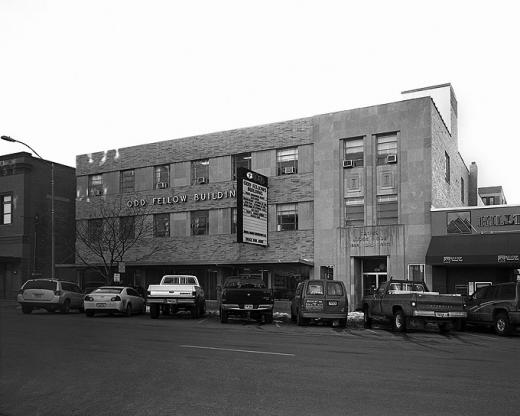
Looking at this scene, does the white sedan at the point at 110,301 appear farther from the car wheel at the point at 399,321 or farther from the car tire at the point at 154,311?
the car wheel at the point at 399,321

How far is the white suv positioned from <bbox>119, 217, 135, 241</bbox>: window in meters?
9.03

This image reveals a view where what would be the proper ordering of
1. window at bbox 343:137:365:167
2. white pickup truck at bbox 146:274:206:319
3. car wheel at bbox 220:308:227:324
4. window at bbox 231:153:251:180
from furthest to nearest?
window at bbox 231:153:251:180 < window at bbox 343:137:365:167 < white pickup truck at bbox 146:274:206:319 < car wheel at bbox 220:308:227:324

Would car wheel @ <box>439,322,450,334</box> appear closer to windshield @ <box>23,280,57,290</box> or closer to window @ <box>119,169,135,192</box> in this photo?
windshield @ <box>23,280,57,290</box>

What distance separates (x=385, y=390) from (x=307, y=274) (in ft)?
86.5

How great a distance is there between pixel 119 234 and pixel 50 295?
13.6 meters

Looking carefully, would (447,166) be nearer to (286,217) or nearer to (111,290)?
(286,217)

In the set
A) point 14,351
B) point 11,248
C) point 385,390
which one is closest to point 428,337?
point 385,390

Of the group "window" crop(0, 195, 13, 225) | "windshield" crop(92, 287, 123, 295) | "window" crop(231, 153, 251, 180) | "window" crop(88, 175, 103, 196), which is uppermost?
"window" crop(231, 153, 251, 180)

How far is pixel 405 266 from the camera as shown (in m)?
31.3

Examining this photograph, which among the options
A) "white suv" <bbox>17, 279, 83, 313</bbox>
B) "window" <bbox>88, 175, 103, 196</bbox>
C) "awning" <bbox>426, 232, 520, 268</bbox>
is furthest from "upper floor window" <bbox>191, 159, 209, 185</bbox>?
"awning" <bbox>426, 232, 520, 268</bbox>

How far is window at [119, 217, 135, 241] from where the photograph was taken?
39144 millimetres

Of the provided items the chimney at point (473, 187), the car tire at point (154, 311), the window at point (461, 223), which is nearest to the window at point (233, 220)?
the car tire at point (154, 311)

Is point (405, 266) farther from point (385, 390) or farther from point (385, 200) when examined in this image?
point (385, 390)

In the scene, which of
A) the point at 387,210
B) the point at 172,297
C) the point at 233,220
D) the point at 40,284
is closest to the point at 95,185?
the point at 233,220
